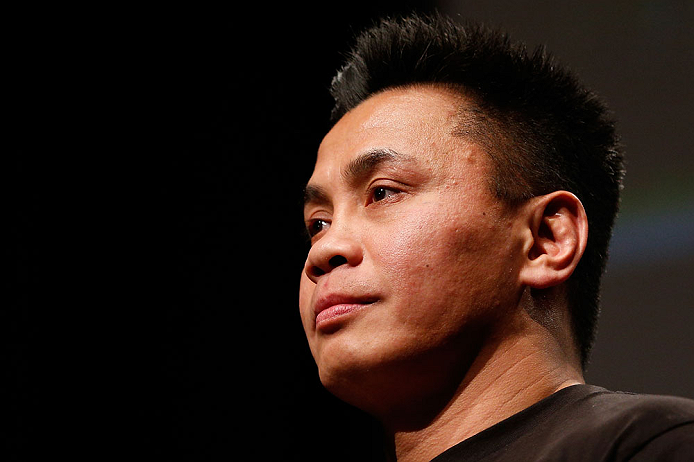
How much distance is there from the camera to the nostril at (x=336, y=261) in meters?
1.26

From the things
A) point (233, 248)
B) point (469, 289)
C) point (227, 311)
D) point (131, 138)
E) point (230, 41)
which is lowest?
point (469, 289)

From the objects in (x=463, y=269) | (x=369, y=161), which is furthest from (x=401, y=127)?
(x=463, y=269)

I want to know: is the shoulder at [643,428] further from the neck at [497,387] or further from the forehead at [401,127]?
the forehead at [401,127]

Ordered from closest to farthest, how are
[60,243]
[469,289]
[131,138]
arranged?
[469,289]
[60,243]
[131,138]

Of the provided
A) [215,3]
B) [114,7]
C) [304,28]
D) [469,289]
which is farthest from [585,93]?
[114,7]

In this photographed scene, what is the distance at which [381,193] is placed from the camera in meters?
1.29

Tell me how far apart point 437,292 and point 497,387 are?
0.19m

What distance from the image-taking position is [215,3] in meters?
2.28

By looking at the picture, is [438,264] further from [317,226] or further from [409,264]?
[317,226]

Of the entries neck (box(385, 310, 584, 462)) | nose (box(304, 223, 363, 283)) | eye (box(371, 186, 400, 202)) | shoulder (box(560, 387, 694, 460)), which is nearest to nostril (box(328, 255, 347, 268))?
nose (box(304, 223, 363, 283))

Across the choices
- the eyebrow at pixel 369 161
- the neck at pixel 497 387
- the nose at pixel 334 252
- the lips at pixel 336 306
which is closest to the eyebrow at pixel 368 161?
the eyebrow at pixel 369 161

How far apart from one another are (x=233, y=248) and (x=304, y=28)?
0.73 meters

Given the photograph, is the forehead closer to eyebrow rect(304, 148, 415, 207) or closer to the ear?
Answer: eyebrow rect(304, 148, 415, 207)

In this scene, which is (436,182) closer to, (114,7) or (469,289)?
(469,289)
